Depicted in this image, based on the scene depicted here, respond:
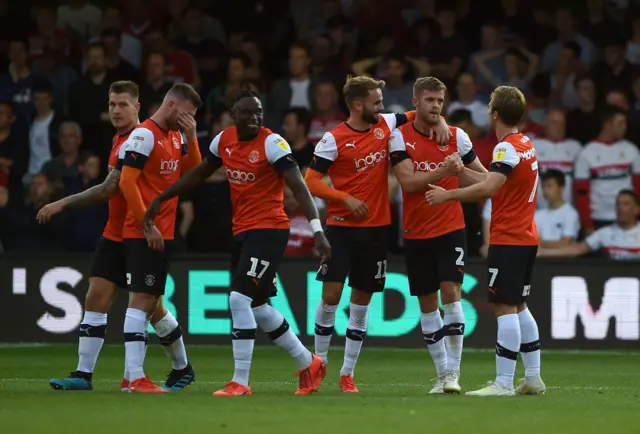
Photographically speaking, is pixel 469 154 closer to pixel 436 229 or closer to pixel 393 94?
pixel 436 229

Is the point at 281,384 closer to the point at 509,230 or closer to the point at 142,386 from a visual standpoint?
the point at 142,386

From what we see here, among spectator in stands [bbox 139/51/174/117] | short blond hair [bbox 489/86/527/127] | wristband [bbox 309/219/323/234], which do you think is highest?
spectator in stands [bbox 139/51/174/117]

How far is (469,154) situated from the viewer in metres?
11.3

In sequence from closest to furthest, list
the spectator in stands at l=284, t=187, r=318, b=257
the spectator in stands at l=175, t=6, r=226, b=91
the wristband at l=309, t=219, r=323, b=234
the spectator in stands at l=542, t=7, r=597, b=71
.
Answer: the wristband at l=309, t=219, r=323, b=234, the spectator in stands at l=284, t=187, r=318, b=257, the spectator in stands at l=175, t=6, r=226, b=91, the spectator in stands at l=542, t=7, r=597, b=71

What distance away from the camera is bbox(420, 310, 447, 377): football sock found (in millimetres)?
11148

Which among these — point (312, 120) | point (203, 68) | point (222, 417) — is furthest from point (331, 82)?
point (222, 417)

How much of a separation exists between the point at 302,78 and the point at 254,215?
8.54m

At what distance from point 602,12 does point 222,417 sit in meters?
13.4

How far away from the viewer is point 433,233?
11078 mm

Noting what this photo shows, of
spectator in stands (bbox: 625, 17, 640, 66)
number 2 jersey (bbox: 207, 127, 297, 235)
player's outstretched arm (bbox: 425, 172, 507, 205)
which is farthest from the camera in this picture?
spectator in stands (bbox: 625, 17, 640, 66)

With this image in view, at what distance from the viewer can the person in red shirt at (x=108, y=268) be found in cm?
1098

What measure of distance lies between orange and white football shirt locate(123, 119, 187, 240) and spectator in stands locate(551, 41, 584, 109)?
369 inches

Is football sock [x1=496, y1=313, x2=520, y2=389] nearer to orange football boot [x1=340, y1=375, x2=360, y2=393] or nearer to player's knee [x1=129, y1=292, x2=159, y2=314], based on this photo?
orange football boot [x1=340, y1=375, x2=360, y2=393]

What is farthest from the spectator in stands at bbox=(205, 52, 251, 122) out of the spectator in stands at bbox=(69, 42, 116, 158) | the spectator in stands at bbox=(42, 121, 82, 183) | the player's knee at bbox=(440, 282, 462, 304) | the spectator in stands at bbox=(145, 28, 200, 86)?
the player's knee at bbox=(440, 282, 462, 304)
